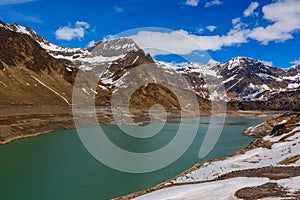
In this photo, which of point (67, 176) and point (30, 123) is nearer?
point (67, 176)

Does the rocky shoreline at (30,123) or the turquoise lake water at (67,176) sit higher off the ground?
the rocky shoreline at (30,123)

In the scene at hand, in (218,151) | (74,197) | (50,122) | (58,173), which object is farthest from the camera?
(50,122)

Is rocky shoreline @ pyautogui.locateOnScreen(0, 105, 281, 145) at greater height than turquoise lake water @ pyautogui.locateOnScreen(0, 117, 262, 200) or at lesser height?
greater

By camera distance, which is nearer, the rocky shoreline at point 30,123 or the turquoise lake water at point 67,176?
the turquoise lake water at point 67,176

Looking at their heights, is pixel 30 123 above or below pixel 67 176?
above

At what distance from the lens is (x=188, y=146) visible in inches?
3812

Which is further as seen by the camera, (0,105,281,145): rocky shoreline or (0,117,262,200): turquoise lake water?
(0,105,281,145): rocky shoreline

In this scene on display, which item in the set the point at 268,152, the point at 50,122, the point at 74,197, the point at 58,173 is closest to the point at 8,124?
the point at 50,122

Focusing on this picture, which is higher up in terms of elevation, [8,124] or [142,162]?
[8,124]

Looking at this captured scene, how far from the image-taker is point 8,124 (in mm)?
122125

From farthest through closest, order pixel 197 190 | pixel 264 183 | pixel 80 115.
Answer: pixel 80 115, pixel 197 190, pixel 264 183

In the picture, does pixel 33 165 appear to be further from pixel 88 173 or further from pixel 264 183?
pixel 264 183

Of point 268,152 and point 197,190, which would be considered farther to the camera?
point 268,152

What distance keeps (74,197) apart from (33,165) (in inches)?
1069
